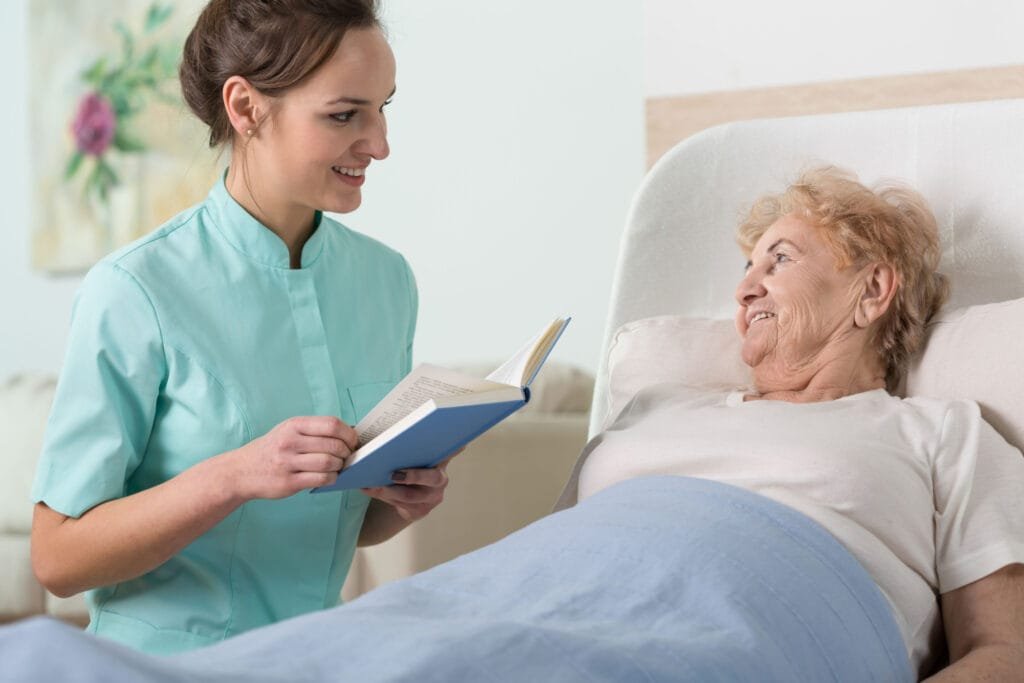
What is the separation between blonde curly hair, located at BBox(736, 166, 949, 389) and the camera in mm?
1612

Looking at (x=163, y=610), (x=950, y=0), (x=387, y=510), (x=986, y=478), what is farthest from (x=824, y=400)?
(x=950, y=0)

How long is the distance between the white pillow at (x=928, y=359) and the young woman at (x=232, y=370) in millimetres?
362

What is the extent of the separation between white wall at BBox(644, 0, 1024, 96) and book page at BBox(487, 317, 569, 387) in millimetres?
1223

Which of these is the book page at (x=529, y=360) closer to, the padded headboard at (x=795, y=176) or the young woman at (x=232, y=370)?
the young woman at (x=232, y=370)

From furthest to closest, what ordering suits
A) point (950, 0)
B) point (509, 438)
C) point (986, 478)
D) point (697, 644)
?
point (509, 438)
point (950, 0)
point (986, 478)
point (697, 644)

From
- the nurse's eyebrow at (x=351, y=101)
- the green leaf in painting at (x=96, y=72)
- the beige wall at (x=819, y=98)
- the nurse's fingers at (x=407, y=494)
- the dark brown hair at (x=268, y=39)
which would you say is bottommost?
the nurse's fingers at (x=407, y=494)

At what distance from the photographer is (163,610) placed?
1517 mm

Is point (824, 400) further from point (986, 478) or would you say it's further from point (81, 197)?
point (81, 197)

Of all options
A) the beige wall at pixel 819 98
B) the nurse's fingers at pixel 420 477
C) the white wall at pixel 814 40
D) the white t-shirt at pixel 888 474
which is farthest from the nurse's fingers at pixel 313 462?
the white wall at pixel 814 40

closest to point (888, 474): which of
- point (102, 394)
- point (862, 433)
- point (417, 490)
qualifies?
point (862, 433)

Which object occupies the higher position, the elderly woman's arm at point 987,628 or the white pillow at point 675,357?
the white pillow at point 675,357

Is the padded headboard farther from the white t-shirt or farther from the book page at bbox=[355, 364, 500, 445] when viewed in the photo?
the book page at bbox=[355, 364, 500, 445]

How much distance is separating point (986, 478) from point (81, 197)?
3592 mm

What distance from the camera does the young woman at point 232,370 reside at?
1.46 meters
